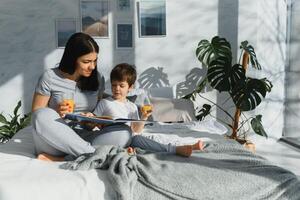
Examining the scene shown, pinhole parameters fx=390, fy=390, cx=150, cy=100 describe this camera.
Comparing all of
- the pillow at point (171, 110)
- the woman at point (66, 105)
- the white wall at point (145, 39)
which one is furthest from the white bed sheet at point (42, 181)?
the white wall at point (145, 39)

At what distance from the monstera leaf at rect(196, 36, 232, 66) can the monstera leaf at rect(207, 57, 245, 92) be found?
28cm

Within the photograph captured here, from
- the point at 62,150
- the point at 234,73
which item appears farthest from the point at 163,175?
the point at 234,73

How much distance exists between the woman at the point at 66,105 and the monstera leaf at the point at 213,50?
1506mm

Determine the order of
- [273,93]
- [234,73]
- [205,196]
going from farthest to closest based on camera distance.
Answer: [273,93], [234,73], [205,196]

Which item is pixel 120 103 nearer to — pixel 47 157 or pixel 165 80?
pixel 47 157

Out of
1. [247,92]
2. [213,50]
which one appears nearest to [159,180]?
[247,92]

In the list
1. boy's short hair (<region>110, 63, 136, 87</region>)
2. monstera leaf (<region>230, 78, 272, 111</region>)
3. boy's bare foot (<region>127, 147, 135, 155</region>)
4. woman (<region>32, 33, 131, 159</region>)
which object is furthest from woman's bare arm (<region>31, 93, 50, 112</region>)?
monstera leaf (<region>230, 78, 272, 111</region>)

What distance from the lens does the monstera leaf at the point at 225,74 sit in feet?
11.5

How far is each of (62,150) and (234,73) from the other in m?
1.97

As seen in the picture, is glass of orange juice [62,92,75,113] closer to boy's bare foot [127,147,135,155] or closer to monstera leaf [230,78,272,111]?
boy's bare foot [127,147,135,155]

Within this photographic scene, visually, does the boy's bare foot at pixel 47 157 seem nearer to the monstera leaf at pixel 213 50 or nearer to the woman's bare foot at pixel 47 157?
the woman's bare foot at pixel 47 157

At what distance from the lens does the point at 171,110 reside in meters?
3.39

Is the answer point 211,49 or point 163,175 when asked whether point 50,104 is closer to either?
point 163,175

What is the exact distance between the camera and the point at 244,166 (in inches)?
76.2
